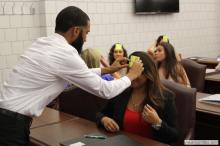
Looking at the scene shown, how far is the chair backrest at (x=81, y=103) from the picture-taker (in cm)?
280

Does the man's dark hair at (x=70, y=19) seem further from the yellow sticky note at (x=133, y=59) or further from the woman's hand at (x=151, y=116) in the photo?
the woman's hand at (x=151, y=116)

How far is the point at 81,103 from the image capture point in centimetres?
286

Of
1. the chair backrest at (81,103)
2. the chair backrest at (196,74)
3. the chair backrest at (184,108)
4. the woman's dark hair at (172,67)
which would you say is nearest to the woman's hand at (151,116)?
the chair backrest at (184,108)

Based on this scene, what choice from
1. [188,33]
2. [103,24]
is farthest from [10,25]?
[188,33]

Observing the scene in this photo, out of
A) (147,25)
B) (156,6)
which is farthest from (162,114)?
(156,6)

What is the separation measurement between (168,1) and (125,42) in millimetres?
1055

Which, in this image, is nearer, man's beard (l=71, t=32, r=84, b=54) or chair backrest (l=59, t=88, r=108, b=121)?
man's beard (l=71, t=32, r=84, b=54)

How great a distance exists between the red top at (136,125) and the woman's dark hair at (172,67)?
3.95 feet

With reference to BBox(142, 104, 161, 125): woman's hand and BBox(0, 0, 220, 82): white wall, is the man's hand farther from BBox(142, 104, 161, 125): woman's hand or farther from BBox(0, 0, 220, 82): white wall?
BBox(0, 0, 220, 82): white wall

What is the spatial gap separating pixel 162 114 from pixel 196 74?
1770 mm

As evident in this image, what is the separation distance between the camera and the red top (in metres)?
2.26

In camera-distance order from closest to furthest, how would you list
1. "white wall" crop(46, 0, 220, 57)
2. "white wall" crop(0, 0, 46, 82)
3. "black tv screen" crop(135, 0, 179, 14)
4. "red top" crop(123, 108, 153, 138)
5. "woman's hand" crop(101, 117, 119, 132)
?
"woman's hand" crop(101, 117, 119, 132)
"red top" crop(123, 108, 153, 138)
"white wall" crop(0, 0, 46, 82)
"white wall" crop(46, 0, 220, 57)
"black tv screen" crop(135, 0, 179, 14)

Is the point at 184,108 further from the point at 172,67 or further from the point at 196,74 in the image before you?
the point at 196,74

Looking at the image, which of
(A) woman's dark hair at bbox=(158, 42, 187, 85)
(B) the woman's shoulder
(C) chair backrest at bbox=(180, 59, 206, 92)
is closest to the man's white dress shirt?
(B) the woman's shoulder
